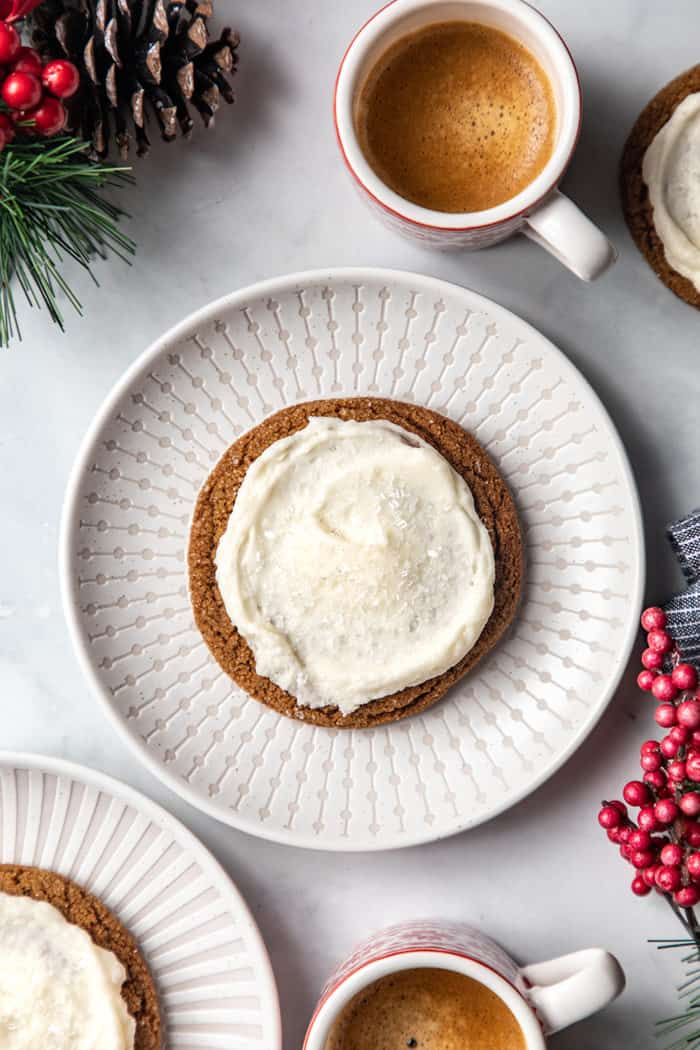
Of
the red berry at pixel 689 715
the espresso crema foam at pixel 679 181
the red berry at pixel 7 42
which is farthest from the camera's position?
the espresso crema foam at pixel 679 181

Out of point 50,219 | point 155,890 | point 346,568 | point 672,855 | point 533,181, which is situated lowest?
point 672,855

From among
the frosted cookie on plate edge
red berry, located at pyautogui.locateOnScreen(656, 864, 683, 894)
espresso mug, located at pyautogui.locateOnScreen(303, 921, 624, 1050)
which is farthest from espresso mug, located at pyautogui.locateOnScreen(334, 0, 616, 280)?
espresso mug, located at pyautogui.locateOnScreen(303, 921, 624, 1050)

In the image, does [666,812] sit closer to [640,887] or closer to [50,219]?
[640,887]

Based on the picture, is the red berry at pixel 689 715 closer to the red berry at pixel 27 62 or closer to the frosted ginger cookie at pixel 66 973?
the frosted ginger cookie at pixel 66 973

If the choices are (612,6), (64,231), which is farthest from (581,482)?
(64,231)

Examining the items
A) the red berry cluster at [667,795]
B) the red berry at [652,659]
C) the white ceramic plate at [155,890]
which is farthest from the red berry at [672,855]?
the white ceramic plate at [155,890]

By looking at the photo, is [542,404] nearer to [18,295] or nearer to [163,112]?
[163,112]

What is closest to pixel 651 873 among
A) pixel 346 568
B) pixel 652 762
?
pixel 652 762
